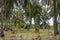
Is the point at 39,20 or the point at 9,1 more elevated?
the point at 9,1

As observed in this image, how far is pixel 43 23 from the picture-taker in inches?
1558

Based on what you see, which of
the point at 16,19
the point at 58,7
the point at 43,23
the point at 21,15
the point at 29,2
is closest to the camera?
the point at 58,7

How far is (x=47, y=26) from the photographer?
3981 centimetres

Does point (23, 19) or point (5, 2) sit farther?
point (23, 19)

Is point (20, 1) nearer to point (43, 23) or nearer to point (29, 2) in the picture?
point (29, 2)

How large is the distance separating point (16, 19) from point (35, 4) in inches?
233

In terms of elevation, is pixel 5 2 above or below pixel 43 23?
above

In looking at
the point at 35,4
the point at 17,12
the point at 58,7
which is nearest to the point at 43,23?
the point at 17,12

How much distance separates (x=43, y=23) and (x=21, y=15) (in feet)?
17.9

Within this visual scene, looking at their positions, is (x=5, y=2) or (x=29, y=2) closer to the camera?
(x=5, y=2)

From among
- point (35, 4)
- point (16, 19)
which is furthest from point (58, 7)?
point (16, 19)

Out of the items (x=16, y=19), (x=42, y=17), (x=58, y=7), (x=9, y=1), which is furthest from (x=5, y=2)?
(x=42, y=17)

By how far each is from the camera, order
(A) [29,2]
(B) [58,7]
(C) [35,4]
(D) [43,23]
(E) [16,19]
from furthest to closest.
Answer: (D) [43,23], (E) [16,19], (C) [35,4], (A) [29,2], (B) [58,7]

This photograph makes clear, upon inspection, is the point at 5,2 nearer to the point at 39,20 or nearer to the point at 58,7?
the point at 58,7
